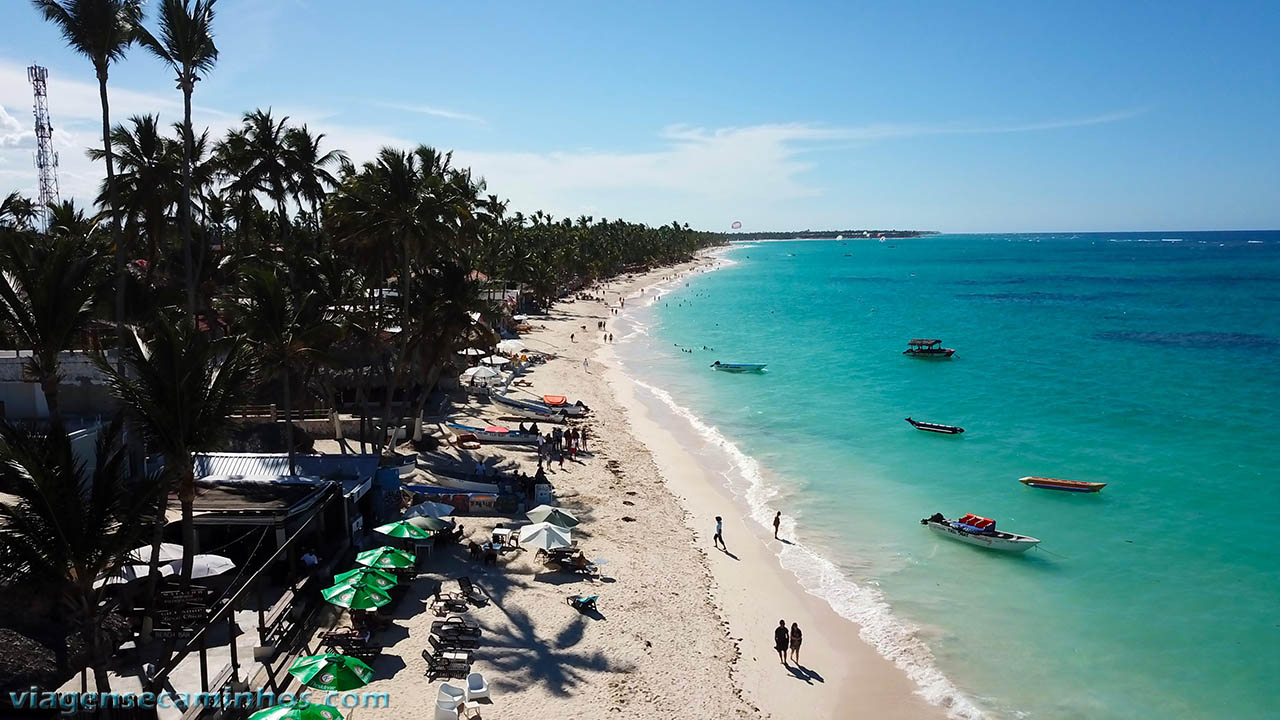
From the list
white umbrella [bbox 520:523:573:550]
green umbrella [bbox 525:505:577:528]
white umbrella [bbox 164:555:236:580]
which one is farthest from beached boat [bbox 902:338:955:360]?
white umbrella [bbox 164:555:236:580]

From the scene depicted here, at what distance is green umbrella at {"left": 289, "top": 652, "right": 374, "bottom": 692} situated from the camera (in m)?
11.9

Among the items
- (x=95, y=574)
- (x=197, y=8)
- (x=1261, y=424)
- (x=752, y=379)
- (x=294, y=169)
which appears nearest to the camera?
(x=95, y=574)

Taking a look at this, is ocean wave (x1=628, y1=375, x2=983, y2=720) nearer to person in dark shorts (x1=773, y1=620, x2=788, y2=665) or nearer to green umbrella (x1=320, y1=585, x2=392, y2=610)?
person in dark shorts (x1=773, y1=620, x2=788, y2=665)

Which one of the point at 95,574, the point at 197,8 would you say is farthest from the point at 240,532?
the point at 197,8

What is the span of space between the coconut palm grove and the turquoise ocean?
1435 cm

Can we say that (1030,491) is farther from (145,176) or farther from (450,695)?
(145,176)

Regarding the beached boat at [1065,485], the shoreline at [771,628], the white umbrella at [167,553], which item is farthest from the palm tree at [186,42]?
the beached boat at [1065,485]

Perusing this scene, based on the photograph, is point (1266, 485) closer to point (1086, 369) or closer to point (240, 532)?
point (1086, 369)

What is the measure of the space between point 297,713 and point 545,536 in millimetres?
8985

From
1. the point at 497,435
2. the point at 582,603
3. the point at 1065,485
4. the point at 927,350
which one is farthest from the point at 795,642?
the point at 927,350

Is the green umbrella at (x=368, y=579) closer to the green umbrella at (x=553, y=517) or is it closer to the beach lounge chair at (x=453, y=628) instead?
the beach lounge chair at (x=453, y=628)

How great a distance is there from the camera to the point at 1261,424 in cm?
3888

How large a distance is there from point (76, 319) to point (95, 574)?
4.82 meters

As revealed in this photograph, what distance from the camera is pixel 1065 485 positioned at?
28797 mm
